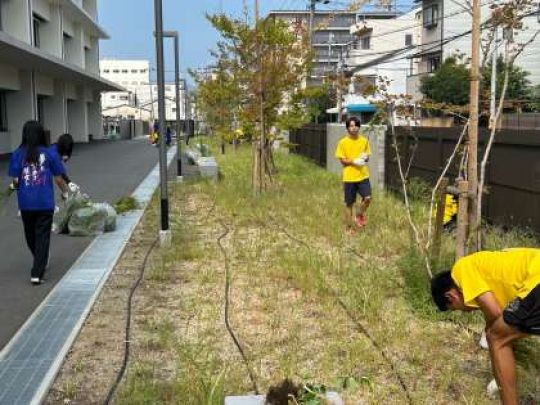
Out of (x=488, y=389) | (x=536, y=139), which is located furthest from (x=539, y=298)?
(x=536, y=139)

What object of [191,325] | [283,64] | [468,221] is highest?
[283,64]

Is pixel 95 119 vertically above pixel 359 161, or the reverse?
pixel 95 119

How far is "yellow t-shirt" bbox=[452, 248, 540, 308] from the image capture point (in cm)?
327

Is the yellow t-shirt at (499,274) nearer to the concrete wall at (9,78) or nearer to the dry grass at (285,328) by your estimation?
the dry grass at (285,328)

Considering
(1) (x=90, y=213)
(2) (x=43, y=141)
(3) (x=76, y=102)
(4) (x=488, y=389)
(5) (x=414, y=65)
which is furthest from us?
(5) (x=414, y=65)

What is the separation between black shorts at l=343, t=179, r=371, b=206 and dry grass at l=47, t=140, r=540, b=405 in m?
0.58

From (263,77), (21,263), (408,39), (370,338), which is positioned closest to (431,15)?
(408,39)

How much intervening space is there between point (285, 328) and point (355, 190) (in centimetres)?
475

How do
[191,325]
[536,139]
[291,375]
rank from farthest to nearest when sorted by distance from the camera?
[536,139] < [191,325] < [291,375]

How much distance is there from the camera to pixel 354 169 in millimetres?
9742

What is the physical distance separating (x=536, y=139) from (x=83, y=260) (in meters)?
Result: 5.31

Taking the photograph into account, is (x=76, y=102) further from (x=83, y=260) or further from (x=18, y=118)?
(x=83, y=260)

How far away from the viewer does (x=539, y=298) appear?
3121mm

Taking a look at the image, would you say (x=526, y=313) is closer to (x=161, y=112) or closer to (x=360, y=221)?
(x=161, y=112)
